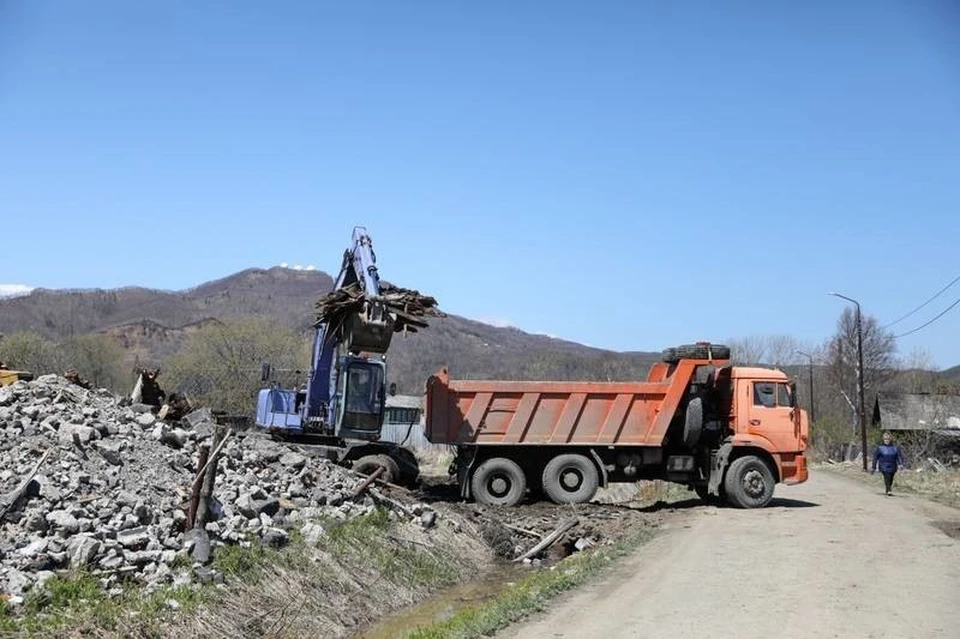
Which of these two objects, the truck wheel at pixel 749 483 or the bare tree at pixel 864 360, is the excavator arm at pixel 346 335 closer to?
the truck wheel at pixel 749 483

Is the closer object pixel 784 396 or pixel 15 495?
pixel 15 495

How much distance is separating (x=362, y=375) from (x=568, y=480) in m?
5.28

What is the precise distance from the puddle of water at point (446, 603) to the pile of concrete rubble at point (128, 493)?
1.78 metres

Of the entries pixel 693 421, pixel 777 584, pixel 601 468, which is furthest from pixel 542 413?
pixel 777 584

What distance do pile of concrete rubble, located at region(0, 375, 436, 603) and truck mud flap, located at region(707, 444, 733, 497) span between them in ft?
23.7

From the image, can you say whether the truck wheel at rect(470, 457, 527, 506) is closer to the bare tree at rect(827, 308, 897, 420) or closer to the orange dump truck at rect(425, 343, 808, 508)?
the orange dump truck at rect(425, 343, 808, 508)

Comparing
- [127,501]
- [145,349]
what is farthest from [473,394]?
[145,349]

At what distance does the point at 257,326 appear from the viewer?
54.5m

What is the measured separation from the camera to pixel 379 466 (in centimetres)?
1842

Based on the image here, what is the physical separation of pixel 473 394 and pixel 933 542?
31.2 ft

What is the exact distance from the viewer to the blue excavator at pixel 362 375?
19.3m

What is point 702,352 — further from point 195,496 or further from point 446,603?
point 195,496

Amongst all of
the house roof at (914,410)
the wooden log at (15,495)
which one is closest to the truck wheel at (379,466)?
the wooden log at (15,495)

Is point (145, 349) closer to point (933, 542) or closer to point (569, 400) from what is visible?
point (569, 400)
